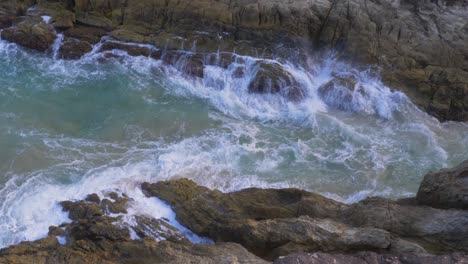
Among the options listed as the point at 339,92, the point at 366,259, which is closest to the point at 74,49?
the point at 339,92

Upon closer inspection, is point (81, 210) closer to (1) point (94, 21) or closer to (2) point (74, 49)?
(2) point (74, 49)

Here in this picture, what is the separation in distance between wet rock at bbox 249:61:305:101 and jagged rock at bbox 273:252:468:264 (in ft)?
39.4

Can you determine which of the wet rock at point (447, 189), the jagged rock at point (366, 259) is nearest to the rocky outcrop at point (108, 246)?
the jagged rock at point (366, 259)

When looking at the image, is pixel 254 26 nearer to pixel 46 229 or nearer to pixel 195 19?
pixel 195 19

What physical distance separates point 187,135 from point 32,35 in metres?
10.6

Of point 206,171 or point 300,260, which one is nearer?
point 300,260

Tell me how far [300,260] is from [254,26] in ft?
49.9

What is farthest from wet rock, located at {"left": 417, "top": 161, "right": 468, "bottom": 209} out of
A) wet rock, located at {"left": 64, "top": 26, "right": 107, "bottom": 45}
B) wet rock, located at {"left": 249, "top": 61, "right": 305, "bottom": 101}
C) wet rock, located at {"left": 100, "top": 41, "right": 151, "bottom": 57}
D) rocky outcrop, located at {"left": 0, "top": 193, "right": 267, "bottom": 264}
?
wet rock, located at {"left": 64, "top": 26, "right": 107, "bottom": 45}

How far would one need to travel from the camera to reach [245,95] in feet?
67.9

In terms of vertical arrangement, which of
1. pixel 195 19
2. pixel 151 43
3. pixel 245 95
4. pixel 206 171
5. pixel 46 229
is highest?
pixel 195 19

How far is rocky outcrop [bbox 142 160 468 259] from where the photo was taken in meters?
10.1

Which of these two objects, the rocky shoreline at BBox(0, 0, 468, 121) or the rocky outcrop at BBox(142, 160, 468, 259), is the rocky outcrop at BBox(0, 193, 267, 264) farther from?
the rocky shoreline at BBox(0, 0, 468, 121)

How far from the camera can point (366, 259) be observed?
905 cm

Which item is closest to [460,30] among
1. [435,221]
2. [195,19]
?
[195,19]
